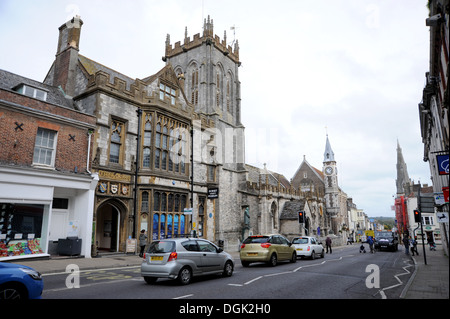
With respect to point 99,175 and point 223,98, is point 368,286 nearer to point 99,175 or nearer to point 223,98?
point 99,175

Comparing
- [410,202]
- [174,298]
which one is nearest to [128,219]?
[174,298]

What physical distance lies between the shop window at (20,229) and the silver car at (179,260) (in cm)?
856

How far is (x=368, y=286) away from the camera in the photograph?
9578mm

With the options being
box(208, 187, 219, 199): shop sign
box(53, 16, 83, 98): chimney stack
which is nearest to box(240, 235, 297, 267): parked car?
box(208, 187, 219, 199): shop sign

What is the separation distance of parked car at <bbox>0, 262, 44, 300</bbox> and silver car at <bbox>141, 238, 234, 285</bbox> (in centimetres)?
371

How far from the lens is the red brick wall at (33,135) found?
14617 millimetres

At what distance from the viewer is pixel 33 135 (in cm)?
1566

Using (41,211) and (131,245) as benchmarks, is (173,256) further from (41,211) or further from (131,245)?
(131,245)

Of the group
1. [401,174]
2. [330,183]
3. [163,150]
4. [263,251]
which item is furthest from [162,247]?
[401,174]

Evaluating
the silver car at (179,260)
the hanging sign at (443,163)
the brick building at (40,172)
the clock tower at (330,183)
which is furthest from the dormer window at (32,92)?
the clock tower at (330,183)

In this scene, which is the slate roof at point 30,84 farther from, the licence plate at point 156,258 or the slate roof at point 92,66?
the licence plate at point 156,258

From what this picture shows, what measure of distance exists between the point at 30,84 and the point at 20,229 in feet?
26.9

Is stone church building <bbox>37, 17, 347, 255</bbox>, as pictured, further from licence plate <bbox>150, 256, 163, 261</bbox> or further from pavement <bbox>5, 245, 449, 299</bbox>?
licence plate <bbox>150, 256, 163, 261</bbox>

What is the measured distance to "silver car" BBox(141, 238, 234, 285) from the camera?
9.59 meters
